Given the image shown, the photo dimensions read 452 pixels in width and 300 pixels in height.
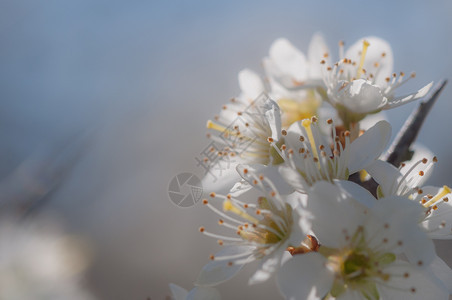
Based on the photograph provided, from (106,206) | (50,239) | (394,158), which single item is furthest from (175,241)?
(394,158)

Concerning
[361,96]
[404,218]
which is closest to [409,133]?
[361,96]

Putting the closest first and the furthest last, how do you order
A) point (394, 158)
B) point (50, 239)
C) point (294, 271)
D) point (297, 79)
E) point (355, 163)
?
point (294, 271)
point (355, 163)
point (394, 158)
point (297, 79)
point (50, 239)

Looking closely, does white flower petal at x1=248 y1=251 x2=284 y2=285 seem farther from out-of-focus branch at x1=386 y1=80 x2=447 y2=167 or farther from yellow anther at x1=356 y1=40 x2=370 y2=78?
yellow anther at x1=356 y1=40 x2=370 y2=78

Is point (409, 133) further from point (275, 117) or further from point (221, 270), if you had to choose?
point (221, 270)

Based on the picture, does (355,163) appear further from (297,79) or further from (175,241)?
(175,241)

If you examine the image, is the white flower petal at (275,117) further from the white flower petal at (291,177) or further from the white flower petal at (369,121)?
the white flower petal at (369,121)

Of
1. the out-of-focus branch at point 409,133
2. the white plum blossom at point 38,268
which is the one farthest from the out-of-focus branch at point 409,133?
the white plum blossom at point 38,268

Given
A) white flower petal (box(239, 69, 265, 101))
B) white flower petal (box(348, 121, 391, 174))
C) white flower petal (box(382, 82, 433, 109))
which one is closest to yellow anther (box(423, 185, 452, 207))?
white flower petal (box(348, 121, 391, 174))
